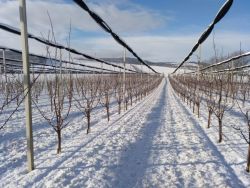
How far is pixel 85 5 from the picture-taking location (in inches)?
178

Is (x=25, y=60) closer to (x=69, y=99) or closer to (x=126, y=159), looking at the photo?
(x=126, y=159)

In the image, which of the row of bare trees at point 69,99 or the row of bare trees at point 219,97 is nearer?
the row of bare trees at point 69,99

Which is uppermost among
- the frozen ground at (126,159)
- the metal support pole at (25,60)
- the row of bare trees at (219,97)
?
the metal support pole at (25,60)

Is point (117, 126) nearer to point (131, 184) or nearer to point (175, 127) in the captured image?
point (175, 127)

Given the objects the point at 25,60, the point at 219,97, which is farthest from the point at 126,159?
the point at 219,97

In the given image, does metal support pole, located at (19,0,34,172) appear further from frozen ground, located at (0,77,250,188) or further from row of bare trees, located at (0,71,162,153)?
frozen ground, located at (0,77,250,188)

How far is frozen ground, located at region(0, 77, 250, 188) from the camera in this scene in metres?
3.66

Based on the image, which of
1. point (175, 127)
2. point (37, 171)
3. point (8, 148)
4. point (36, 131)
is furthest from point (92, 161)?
point (175, 127)

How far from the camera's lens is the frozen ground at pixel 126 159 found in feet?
12.0

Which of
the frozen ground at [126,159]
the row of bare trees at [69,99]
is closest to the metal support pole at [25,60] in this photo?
the row of bare trees at [69,99]

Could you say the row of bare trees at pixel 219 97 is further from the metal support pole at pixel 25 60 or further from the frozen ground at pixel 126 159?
the metal support pole at pixel 25 60

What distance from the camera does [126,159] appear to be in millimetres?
4625

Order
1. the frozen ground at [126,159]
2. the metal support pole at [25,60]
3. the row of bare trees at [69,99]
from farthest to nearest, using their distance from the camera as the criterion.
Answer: the row of bare trees at [69,99]
the frozen ground at [126,159]
the metal support pole at [25,60]

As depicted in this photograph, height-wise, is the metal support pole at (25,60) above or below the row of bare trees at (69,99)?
above
